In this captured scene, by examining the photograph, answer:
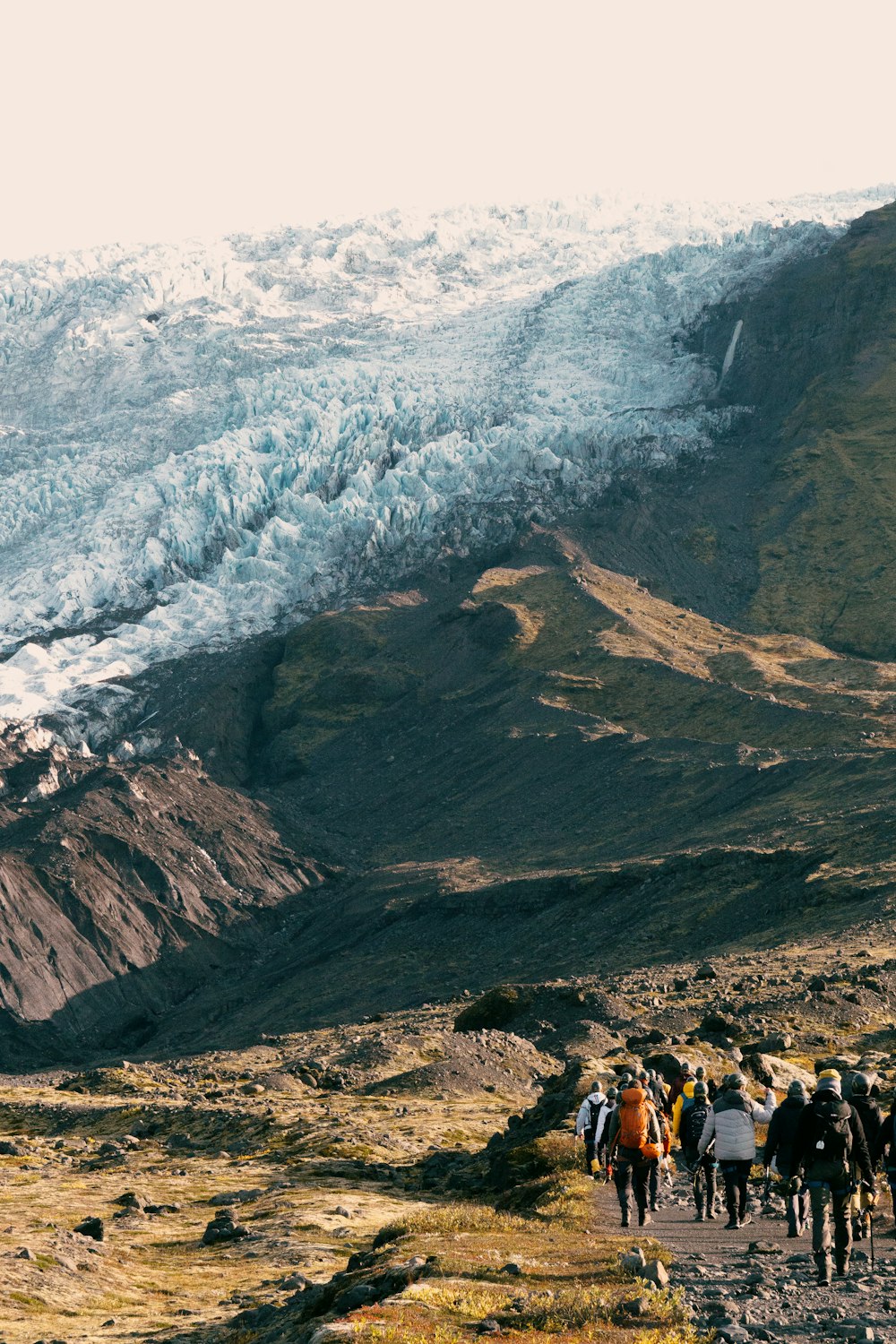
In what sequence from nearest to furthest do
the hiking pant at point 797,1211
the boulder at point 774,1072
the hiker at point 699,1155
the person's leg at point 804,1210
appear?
the hiking pant at point 797,1211 < the person's leg at point 804,1210 < the hiker at point 699,1155 < the boulder at point 774,1072

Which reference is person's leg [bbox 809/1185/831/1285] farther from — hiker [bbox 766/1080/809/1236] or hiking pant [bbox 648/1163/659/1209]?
hiking pant [bbox 648/1163/659/1209]

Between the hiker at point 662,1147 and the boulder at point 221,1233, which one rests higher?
the hiker at point 662,1147

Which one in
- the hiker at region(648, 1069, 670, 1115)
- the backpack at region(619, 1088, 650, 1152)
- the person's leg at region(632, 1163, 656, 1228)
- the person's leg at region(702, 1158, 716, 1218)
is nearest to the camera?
the backpack at region(619, 1088, 650, 1152)

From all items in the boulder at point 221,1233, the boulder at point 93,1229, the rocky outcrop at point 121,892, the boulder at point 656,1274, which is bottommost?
the rocky outcrop at point 121,892

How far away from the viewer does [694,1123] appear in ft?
85.3

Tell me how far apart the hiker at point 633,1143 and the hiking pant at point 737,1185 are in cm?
130

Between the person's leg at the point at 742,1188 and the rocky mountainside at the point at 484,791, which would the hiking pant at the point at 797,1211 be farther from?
the rocky mountainside at the point at 484,791

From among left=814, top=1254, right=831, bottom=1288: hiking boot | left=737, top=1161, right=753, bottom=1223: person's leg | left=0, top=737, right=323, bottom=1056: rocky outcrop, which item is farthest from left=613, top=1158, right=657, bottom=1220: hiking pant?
left=0, top=737, right=323, bottom=1056: rocky outcrop

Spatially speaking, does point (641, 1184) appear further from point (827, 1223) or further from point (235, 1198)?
point (235, 1198)

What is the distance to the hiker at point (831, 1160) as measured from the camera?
2047 centimetres

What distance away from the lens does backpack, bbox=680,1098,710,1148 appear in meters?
25.9

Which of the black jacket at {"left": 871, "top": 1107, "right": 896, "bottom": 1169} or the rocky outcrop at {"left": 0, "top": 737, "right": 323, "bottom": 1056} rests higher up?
the black jacket at {"left": 871, "top": 1107, "right": 896, "bottom": 1169}

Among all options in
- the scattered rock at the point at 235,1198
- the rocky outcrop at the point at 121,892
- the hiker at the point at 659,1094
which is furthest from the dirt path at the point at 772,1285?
the rocky outcrop at the point at 121,892

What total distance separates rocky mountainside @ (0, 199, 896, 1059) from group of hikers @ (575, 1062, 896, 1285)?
5388cm
